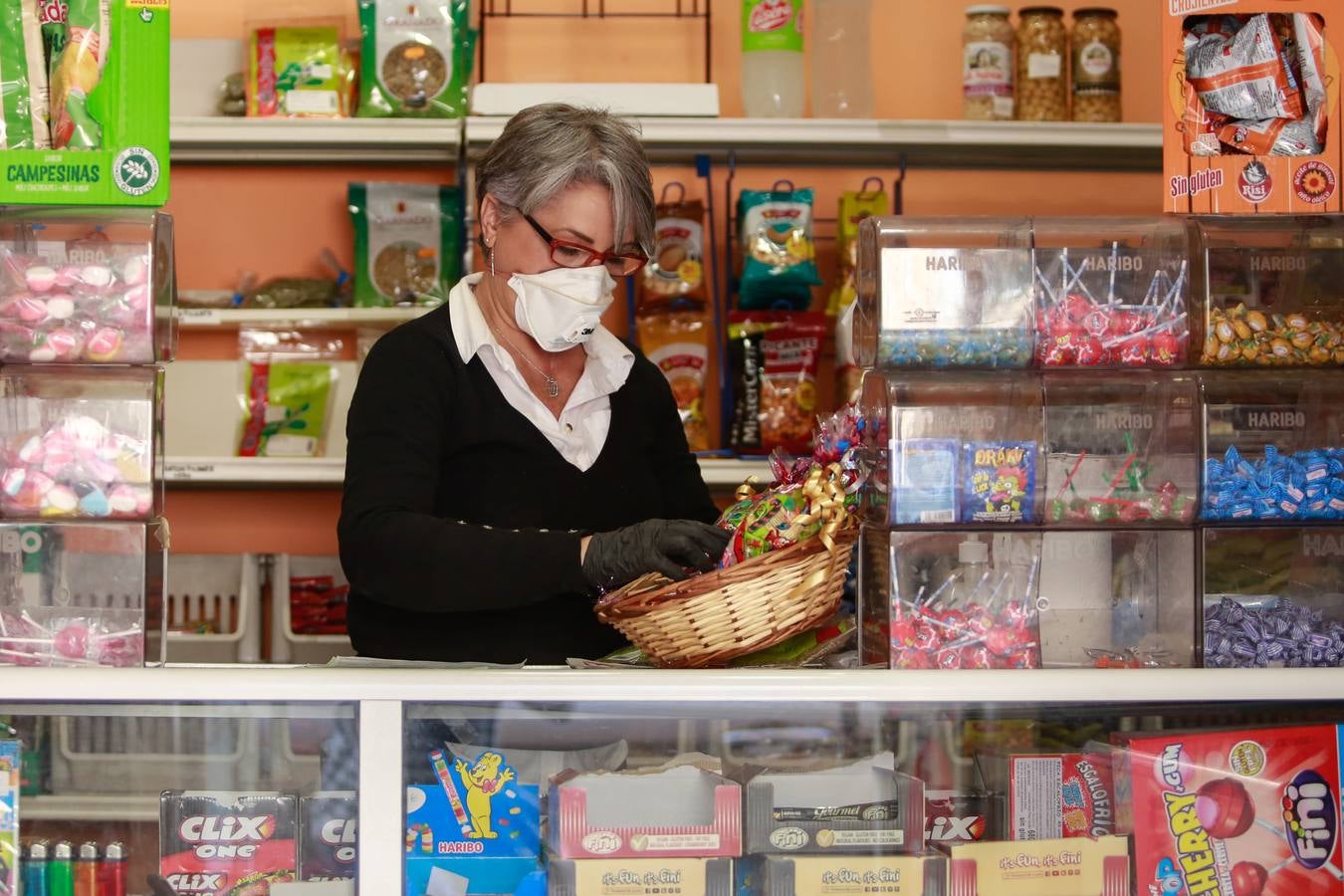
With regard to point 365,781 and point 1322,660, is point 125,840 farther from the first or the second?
point 1322,660

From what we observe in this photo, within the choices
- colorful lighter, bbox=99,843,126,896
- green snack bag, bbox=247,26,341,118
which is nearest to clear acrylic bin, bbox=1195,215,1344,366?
colorful lighter, bbox=99,843,126,896

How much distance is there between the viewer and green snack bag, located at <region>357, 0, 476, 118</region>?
320 centimetres

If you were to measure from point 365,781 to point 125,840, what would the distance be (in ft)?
0.81

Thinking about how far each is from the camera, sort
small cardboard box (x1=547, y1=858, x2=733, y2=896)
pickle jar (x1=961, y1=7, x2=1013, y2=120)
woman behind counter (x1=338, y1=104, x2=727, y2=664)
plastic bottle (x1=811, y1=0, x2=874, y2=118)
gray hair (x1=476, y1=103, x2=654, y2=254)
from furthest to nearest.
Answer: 1. plastic bottle (x1=811, y1=0, x2=874, y2=118)
2. pickle jar (x1=961, y1=7, x2=1013, y2=120)
3. gray hair (x1=476, y1=103, x2=654, y2=254)
4. woman behind counter (x1=338, y1=104, x2=727, y2=664)
5. small cardboard box (x1=547, y1=858, x2=733, y2=896)

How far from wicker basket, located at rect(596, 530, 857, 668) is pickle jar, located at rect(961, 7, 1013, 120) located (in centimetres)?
198

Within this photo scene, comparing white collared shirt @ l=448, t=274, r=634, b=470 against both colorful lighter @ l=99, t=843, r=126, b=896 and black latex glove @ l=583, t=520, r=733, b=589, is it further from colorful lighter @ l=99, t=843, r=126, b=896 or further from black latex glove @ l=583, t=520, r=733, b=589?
colorful lighter @ l=99, t=843, r=126, b=896

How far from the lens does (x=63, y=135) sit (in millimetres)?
1509

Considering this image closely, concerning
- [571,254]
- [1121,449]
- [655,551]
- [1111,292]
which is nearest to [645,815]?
[655,551]

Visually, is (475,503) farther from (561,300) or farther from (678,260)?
(678,260)

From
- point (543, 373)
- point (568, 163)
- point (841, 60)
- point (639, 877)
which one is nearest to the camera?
point (639, 877)

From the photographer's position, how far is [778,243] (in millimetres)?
3217

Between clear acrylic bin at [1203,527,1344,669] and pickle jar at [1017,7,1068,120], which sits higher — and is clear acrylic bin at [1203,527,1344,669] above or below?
below

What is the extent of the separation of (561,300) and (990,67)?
5.51 feet

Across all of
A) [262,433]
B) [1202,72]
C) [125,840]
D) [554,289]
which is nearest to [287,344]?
[262,433]
